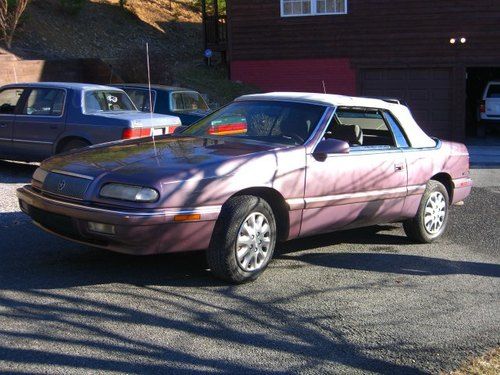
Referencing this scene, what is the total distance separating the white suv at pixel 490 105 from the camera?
22.5 m

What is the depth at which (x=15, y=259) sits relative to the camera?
21.2 ft

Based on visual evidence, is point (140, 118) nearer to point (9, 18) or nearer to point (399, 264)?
point (399, 264)

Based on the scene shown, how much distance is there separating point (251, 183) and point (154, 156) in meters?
0.88

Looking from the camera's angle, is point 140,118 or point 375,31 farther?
point 375,31

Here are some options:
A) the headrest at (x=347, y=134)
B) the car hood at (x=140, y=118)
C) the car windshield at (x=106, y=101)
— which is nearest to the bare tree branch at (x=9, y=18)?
the car windshield at (x=106, y=101)

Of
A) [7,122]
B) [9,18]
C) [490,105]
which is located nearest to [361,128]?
[7,122]

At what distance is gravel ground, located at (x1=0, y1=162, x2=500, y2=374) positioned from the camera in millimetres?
4457

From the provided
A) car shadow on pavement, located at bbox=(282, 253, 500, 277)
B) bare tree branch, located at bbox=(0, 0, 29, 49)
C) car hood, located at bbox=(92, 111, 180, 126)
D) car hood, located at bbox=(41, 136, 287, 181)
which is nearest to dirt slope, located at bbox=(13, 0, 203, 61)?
bare tree branch, located at bbox=(0, 0, 29, 49)

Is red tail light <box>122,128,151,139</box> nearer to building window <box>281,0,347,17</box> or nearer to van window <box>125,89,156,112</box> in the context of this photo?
van window <box>125,89,156,112</box>

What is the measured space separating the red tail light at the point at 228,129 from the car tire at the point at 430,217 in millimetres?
2149

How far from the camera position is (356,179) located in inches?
272

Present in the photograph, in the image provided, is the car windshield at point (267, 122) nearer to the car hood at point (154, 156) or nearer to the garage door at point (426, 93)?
the car hood at point (154, 156)

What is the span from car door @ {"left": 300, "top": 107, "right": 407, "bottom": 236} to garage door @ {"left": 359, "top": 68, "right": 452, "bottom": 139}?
1423 cm

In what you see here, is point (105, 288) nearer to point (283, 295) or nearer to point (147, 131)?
point (283, 295)
